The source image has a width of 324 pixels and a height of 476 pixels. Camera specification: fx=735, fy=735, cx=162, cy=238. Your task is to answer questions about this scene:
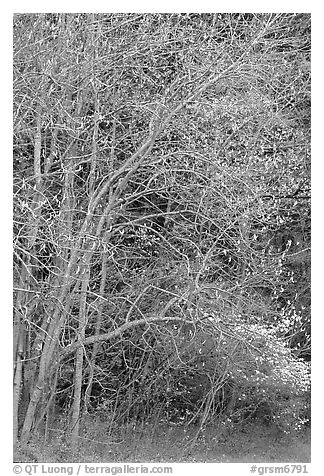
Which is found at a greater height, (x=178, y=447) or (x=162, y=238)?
(x=162, y=238)

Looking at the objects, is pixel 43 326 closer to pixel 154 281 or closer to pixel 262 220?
pixel 154 281

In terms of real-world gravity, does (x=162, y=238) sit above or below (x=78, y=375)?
above

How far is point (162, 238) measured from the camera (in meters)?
6.94

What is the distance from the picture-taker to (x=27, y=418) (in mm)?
6445

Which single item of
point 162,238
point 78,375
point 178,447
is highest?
point 162,238

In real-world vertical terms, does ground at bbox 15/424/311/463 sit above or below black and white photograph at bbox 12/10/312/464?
below

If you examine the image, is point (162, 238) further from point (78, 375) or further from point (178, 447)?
point (178, 447)

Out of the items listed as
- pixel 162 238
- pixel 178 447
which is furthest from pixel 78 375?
pixel 162 238

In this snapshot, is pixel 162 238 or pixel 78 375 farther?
pixel 162 238

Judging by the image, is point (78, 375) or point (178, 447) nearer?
point (78, 375)

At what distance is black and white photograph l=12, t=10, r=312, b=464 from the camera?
5.96 m

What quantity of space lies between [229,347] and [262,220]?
119 centimetres
